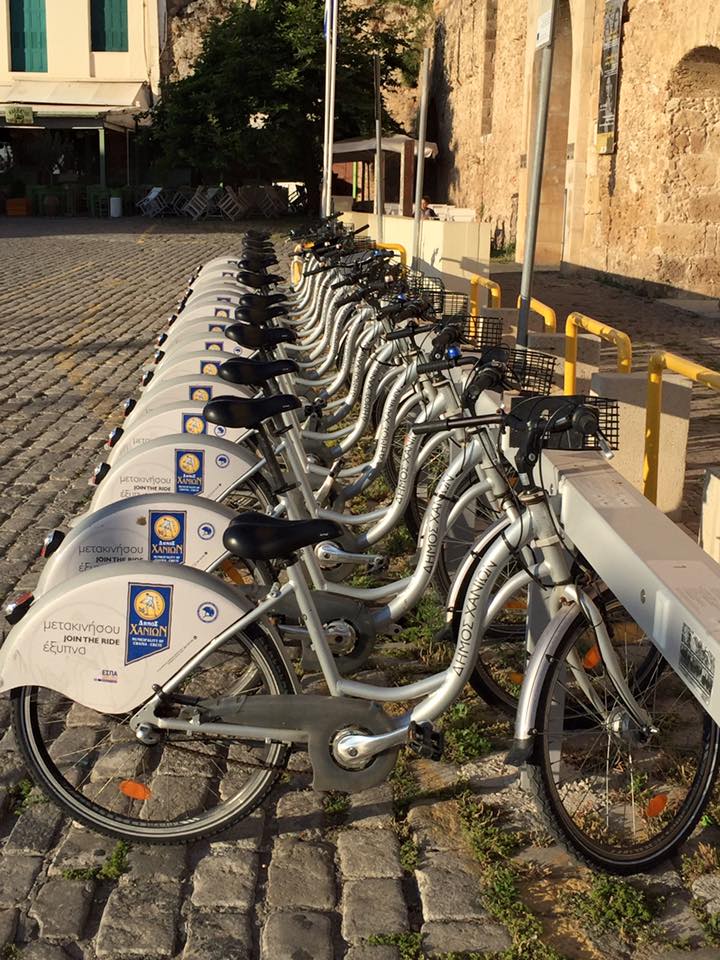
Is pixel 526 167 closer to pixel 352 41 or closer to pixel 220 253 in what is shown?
pixel 220 253

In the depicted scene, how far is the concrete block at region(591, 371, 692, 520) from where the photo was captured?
204 inches

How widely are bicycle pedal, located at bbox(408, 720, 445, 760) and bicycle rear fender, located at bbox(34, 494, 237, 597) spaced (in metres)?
0.74

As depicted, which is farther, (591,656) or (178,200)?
(178,200)

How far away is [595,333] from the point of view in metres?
5.91

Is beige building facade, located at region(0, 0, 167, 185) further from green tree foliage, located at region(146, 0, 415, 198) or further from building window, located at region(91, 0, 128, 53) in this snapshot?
green tree foliage, located at region(146, 0, 415, 198)

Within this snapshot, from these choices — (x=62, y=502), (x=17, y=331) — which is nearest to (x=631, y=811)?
(x=62, y=502)

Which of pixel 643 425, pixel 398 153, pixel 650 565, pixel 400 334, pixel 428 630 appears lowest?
pixel 428 630

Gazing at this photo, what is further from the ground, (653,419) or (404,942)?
(653,419)

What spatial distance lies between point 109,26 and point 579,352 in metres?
35.6

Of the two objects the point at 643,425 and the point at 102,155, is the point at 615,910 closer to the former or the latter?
the point at 643,425

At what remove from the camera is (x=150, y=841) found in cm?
304

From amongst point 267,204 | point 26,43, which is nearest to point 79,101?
point 26,43

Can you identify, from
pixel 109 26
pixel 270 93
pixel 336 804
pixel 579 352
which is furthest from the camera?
pixel 109 26

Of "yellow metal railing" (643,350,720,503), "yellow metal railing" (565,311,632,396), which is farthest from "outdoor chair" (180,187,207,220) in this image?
"yellow metal railing" (643,350,720,503)
